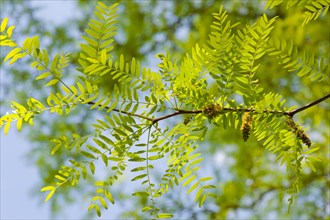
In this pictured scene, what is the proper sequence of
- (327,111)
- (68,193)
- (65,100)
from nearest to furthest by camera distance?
(65,100) → (327,111) → (68,193)

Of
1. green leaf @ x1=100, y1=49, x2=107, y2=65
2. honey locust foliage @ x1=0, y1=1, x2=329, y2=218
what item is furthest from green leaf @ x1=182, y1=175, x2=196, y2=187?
green leaf @ x1=100, y1=49, x2=107, y2=65

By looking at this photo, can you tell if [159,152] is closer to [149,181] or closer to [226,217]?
[149,181]

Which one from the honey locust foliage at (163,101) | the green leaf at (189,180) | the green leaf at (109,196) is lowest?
the green leaf at (109,196)

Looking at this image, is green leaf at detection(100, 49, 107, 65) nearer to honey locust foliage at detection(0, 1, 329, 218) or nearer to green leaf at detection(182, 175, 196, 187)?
honey locust foliage at detection(0, 1, 329, 218)

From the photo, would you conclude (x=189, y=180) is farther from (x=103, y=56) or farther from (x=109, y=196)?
(x=103, y=56)

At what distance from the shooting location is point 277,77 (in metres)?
2.92

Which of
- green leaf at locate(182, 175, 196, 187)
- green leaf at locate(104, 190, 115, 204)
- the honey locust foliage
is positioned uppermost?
the honey locust foliage

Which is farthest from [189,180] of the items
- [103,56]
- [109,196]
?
[103,56]

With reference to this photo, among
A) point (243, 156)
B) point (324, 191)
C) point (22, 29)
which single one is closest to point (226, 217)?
point (243, 156)

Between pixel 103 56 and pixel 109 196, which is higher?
pixel 103 56

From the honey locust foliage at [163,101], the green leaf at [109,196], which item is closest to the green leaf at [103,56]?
the honey locust foliage at [163,101]

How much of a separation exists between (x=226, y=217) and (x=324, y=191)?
671 millimetres

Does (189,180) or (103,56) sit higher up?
(103,56)

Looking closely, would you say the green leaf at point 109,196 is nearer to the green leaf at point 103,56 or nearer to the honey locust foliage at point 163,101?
the honey locust foliage at point 163,101
